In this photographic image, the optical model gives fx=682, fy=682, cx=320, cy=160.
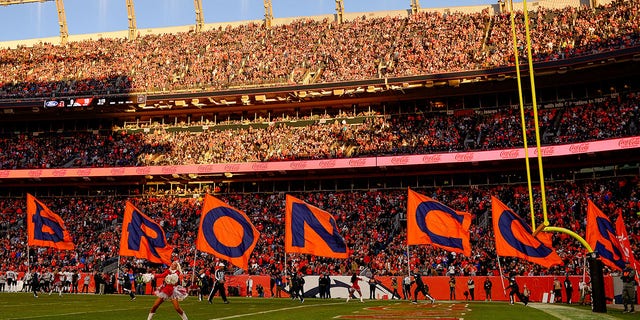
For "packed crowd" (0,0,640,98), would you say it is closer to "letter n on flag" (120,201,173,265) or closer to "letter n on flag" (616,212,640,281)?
"letter n on flag" (616,212,640,281)

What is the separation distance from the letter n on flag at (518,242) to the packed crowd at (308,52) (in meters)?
21.9

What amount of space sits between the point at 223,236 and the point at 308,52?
32157mm

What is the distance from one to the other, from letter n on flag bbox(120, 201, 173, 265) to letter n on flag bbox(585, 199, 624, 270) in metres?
18.5

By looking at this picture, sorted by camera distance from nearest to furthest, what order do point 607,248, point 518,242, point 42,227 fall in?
1. point 607,248
2. point 518,242
3. point 42,227

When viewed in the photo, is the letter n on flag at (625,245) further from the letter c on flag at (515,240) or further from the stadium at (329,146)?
the stadium at (329,146)

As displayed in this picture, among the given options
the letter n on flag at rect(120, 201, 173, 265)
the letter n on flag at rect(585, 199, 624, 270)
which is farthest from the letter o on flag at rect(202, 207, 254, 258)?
the letter n on flag at rect(585, 199, 624, 270)

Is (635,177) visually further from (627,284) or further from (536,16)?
(627,284)

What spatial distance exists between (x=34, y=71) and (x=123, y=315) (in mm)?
49701

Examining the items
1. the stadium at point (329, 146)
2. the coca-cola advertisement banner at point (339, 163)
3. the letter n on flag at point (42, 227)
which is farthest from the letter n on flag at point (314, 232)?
the coca-cola advertisement banner at point (339, 163)

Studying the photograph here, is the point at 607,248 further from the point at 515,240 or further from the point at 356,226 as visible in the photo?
the point at 356,226

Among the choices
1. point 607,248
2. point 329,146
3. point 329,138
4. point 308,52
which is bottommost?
point 607,248

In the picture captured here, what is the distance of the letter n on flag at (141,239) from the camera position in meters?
31.7

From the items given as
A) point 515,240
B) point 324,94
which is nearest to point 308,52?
point 324,94

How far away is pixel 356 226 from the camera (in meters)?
45.9
